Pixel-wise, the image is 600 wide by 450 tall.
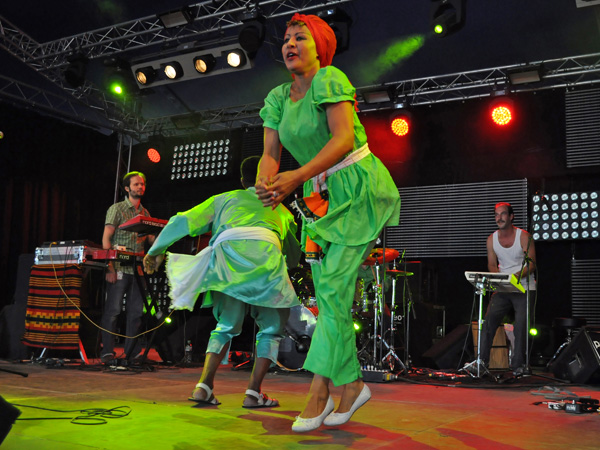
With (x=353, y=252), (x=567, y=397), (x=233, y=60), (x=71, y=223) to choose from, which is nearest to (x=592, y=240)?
(x=567, y=397)

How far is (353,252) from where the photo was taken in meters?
2.49

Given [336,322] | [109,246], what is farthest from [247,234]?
[109,246]

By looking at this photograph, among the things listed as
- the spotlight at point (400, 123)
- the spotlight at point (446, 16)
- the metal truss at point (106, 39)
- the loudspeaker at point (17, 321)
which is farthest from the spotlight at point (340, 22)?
the loudspeaker at point (17, 321)

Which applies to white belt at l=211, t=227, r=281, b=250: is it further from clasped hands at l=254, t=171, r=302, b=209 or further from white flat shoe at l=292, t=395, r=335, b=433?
white flat shoe at l=292, t=395, r=335, b=433

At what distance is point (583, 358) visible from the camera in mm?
5309

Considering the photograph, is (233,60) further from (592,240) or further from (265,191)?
(265,191)

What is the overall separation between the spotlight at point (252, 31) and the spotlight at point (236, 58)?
1.61 feet

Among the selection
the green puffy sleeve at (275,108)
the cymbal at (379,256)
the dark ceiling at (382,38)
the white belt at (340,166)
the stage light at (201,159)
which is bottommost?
the cymbal at (379,256)

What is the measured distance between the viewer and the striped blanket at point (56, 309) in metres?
5.89

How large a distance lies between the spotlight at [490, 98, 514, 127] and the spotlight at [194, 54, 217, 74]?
4160mm

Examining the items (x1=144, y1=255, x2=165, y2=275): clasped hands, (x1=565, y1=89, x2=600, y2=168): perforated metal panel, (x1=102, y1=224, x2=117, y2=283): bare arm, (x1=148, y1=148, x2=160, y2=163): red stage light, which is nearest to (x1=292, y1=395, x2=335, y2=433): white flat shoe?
(x1=144, y1=255, x2=165, y2=275): clasped hands

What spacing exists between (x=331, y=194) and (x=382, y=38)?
6.54 m

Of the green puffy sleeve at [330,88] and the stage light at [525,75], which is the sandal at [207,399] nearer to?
the green puffy sleeve at [330,88]

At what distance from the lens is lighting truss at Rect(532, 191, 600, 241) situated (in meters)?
7.88
